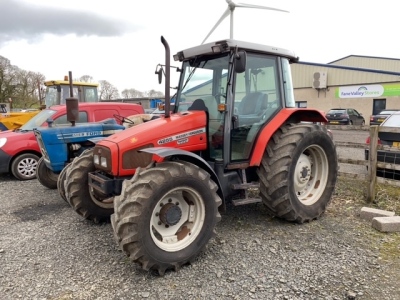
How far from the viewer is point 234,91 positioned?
3814 millimetres

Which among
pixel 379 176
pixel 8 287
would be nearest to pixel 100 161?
pixel 8 287

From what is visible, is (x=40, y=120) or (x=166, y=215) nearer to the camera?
(x=166, y=215)

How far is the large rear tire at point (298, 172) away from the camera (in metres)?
3.89

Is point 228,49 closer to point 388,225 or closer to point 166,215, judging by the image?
point 166,215

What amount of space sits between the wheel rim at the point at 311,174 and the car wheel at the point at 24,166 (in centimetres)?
589

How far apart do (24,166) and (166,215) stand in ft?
18.1

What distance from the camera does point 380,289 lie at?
279cm

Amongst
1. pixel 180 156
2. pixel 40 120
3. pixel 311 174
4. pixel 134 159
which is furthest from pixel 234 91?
pixel 40 120

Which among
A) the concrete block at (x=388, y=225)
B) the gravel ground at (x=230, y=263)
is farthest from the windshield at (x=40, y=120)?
the concrete block at (x=388, y=225)

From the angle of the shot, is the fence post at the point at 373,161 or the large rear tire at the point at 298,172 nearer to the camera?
the large rear tire at the point at 298,172

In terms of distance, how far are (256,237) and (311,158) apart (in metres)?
1.55

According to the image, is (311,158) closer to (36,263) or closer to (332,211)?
(332,211)

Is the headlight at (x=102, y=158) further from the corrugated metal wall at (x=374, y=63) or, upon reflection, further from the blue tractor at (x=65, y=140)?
the corrugated metal wall at (x=374, y=63)

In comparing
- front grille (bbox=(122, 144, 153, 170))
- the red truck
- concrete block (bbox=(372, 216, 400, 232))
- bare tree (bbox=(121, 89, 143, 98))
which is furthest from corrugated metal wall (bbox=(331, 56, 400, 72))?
bare tree (bbox=(121, 89, 143, 98))
